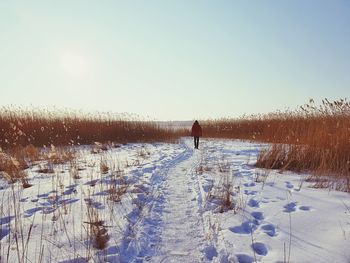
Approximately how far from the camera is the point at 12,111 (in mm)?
12156

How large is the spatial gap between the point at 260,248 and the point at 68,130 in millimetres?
11651

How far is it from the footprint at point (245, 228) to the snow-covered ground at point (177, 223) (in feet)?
0.04

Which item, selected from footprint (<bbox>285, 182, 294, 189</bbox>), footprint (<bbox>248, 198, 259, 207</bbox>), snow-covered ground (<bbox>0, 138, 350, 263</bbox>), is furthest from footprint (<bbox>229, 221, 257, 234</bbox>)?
footprint (<bbox>285, 182, 294, 189</bbox>)

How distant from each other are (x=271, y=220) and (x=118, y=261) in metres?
1.83

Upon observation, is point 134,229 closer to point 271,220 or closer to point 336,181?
point 271,220

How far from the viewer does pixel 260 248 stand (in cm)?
280

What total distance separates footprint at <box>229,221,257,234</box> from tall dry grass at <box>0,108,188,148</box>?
709 cm

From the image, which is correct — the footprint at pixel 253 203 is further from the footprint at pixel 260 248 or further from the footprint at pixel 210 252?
the footprint at pixel 210 252

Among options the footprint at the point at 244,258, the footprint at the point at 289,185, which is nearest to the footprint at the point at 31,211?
the footprint at the point at 244,258

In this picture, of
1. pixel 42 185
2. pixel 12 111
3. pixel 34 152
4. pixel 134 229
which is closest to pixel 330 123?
pixel 134 229

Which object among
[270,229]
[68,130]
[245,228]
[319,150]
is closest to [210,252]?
[245,228]

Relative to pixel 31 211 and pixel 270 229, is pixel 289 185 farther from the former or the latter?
pixel 31 211

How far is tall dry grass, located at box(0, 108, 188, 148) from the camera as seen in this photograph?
35.1ft

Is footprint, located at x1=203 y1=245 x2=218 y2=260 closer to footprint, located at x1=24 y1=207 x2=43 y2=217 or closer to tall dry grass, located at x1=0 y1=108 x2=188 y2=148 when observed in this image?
footprint, located at x1=24 y1=207 x2=43 y2=217
